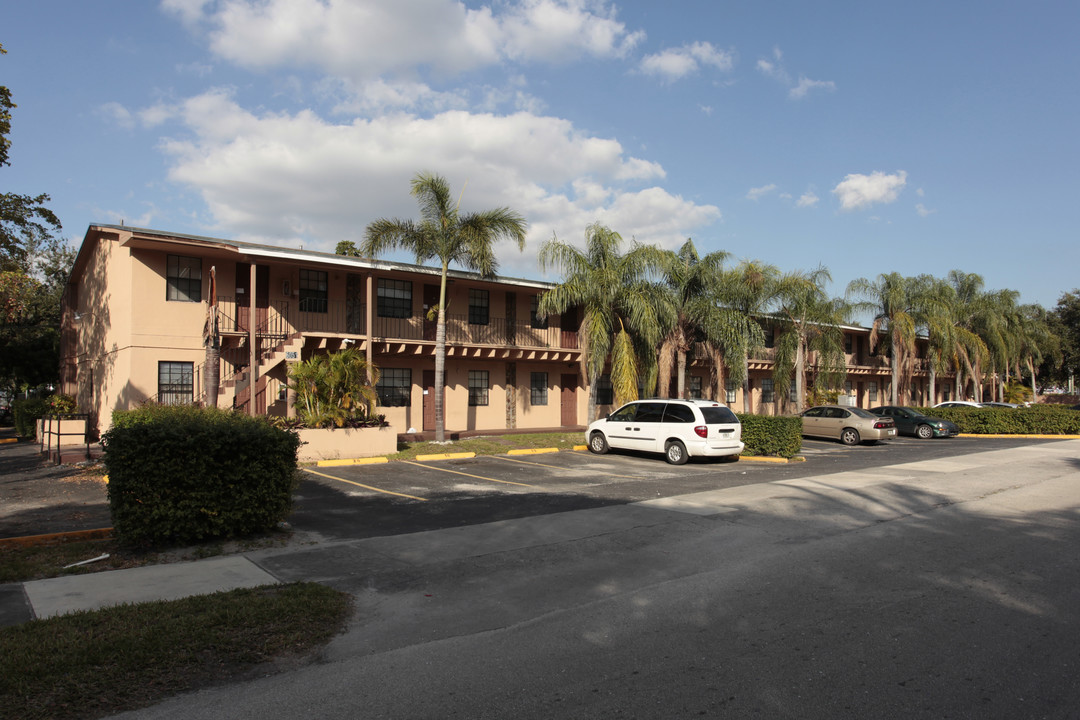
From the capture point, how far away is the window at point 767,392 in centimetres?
3816

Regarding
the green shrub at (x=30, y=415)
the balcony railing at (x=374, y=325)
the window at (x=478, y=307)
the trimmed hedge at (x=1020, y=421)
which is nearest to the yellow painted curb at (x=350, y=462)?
the balcony railing at (x=374, y=325)

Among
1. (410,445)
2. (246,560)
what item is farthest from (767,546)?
(410,445)

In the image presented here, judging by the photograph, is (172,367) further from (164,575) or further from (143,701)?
(143,701)

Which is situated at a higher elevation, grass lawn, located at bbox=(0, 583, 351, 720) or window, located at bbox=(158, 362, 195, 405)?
window, located at bbox=(158, 362, 195, 405)

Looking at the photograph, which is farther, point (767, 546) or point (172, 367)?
point (172, 367)

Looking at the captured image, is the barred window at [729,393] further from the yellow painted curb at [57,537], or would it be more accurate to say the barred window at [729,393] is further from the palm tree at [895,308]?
the yellow painted curb at [57,537]

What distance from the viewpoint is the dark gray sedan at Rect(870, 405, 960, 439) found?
29297 mm

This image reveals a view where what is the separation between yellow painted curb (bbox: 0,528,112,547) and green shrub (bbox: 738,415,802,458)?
15850 mm

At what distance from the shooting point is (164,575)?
23.5ft

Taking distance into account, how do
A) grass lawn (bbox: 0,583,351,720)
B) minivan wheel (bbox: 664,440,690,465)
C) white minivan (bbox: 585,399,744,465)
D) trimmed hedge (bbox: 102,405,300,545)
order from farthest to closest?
minivan wheel (bbox: 664,440,690,465)
white minivan (bbox: 585,399,744,465)
trimmed hedge (bbox: 102,405,300,545)
grass lawn (bbox: 0,583,351,720)

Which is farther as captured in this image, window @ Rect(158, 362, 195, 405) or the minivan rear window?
window @ Rect(158, 362, 195, 405)

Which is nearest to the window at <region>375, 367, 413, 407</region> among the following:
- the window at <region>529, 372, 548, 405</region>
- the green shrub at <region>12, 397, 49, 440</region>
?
the window at <region>529, 372, 548, 405</region>

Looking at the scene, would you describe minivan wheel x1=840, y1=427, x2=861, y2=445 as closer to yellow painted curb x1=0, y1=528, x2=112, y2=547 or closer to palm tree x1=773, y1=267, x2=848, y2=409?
palm tree x1=773, y1=267, x2=848, y2=409

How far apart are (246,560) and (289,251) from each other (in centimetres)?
1305
